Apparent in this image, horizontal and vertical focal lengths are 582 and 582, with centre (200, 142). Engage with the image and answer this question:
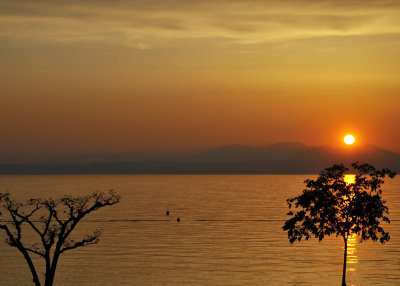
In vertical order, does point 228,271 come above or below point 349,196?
below

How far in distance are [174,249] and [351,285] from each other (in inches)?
1642

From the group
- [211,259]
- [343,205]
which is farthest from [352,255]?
[343,205]

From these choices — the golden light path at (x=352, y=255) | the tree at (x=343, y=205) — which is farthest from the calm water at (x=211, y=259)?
the tree at (x=343, y=205)

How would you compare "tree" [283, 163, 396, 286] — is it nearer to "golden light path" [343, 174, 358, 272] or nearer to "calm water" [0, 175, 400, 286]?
"calm water" [0, 175, 400, 286]

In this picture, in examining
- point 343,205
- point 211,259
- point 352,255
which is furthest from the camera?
point 352,255

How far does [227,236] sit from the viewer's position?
131m

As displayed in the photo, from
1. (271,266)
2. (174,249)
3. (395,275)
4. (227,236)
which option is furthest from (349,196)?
(227,236)

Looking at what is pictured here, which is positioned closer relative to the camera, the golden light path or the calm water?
the calm water

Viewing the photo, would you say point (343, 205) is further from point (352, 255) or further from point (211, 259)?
point (352, 255)

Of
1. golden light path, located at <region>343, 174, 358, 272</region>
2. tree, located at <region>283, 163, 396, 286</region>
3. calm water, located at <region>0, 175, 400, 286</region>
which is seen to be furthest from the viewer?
golden light path, located at <region>343, 174, 358, 272</region>

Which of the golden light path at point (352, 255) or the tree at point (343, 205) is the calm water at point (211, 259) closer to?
the golden light path at point (352, 255)

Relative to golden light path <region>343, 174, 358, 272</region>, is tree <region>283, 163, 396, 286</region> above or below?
above

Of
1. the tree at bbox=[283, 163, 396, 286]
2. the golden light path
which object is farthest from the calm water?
the tree at bbox=[283, 163, 396, 286]

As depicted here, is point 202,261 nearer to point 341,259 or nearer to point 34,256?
point 341,259
